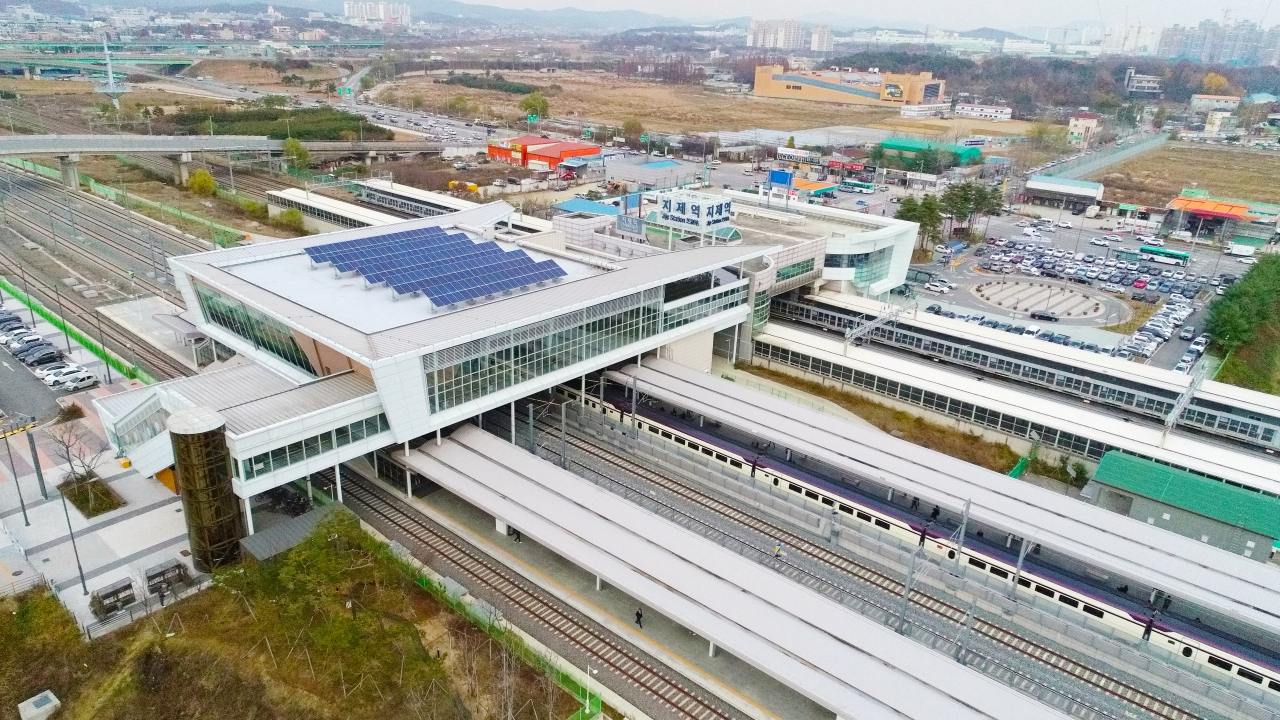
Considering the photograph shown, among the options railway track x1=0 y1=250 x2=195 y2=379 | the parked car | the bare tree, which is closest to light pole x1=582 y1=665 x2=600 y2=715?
the bare tree

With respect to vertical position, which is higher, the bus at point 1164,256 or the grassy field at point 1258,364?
the bus at point 1164,256

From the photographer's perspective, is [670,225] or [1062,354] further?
[670,225]

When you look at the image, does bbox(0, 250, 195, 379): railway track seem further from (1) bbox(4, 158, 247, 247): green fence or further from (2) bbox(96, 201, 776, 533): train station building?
(1) bbox(4, 158, 247, 247): green fence

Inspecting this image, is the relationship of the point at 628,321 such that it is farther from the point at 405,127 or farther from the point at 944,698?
the point at 405,127

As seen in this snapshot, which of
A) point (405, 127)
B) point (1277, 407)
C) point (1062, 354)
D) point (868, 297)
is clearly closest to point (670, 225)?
point (868, 297)

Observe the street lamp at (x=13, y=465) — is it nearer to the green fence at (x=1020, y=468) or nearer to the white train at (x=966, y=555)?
the white train at (x=966, y=555)

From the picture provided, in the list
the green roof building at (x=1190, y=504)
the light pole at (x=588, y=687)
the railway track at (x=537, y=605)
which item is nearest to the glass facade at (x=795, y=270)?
the green roof building at (x=1190, y=504)
